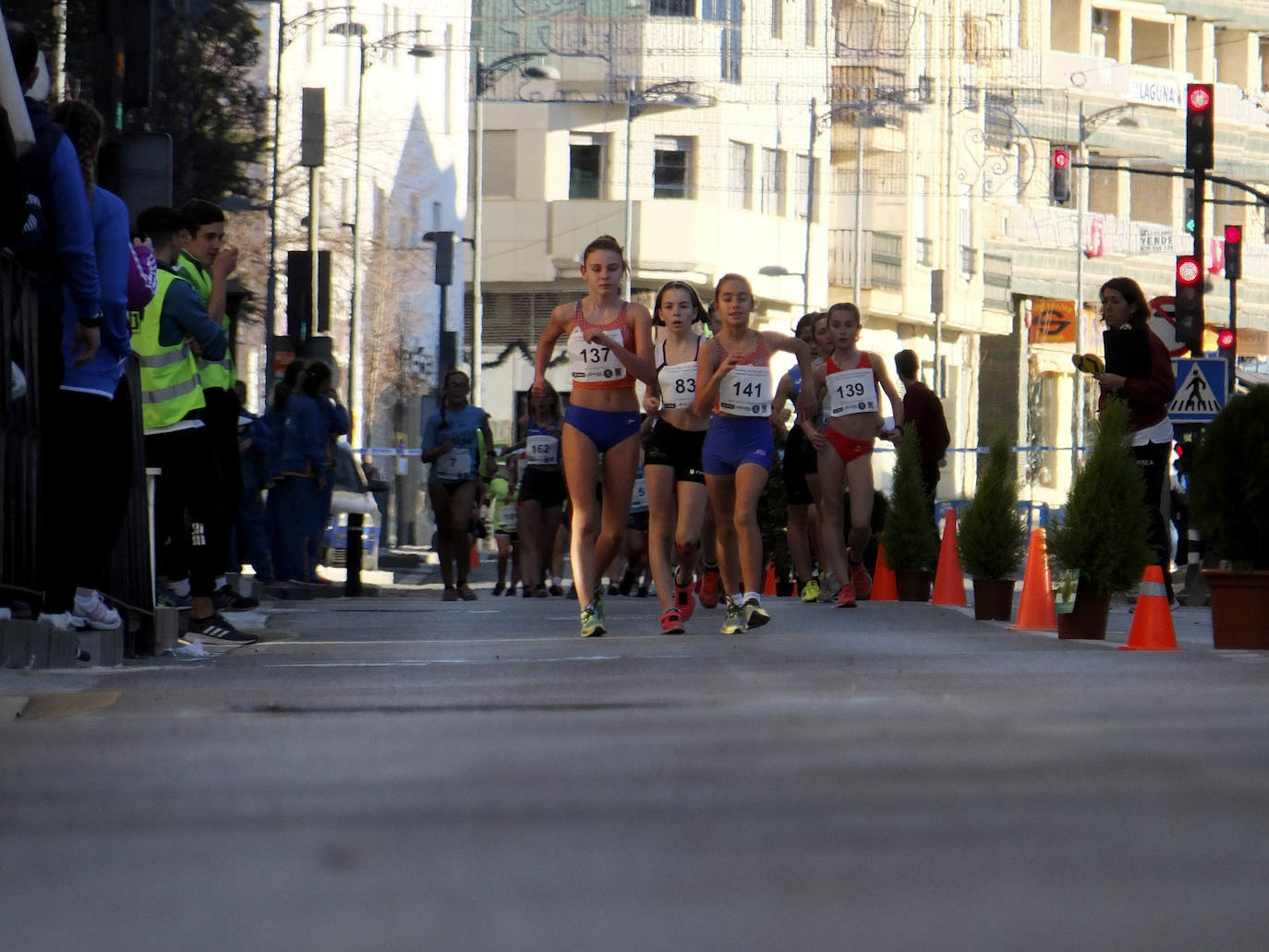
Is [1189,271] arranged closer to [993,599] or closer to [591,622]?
[993,599]

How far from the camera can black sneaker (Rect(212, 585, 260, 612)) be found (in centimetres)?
1362

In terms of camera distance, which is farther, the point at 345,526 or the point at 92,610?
the point at 345,526

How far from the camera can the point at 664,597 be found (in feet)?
40.3

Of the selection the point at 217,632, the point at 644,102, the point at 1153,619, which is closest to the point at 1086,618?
the point at 1153,619

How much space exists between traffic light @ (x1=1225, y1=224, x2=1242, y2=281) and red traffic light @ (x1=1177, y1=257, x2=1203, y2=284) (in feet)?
34.2

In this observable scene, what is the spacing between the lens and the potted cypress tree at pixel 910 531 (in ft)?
55.2

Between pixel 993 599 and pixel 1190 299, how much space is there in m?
16.9

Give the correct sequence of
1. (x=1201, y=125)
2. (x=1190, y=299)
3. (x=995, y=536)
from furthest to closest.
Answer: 1. (x=1201, y=125)
2. (x=1190, y=299)
3. (x=995, y=536)

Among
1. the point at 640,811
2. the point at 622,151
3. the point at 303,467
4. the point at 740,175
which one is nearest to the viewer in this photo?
the point at 640,811

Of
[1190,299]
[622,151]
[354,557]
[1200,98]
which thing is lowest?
[354,557]

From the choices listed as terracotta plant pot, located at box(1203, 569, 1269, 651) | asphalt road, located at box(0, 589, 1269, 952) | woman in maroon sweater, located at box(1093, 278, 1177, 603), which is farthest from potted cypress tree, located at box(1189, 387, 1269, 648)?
woman in maroon sweater, located at box(1093, 278, 1177, 603)

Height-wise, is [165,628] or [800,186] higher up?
[800,186]

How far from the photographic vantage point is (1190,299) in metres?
30.4

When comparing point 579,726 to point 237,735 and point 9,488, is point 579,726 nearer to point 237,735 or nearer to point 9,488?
point 237,735
